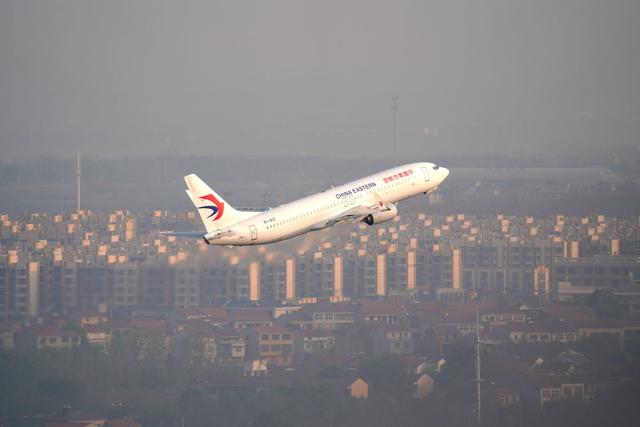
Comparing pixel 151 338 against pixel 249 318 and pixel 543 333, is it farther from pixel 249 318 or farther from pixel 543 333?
pixel 543 333

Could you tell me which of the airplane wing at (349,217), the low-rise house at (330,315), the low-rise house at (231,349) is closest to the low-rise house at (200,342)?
the low-rise house at (231,349)

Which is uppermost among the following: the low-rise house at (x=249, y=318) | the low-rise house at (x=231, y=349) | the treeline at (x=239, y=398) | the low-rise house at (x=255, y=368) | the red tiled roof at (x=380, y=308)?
the red tiled roof at (x=380, y=308)

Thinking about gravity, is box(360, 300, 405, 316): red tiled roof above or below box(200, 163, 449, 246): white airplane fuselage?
below

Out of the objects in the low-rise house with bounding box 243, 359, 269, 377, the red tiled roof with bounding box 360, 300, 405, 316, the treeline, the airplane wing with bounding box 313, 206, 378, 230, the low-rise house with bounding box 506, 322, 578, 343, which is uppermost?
the airplane wing with bounding box 313, 206, 378, 230

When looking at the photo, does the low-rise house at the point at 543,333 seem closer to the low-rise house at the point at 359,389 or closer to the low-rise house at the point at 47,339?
the low-rise house at the point at 359,389

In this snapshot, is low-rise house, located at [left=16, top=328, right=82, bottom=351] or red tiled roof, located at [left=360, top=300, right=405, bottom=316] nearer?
low-rise house, located at [left=16, top=328, right=82, bottom=351]

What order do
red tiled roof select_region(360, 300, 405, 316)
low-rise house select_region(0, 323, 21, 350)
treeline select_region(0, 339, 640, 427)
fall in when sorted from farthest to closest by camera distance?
red tiled roof select_region(360, 300, 405, 316) < low-rise house select_region(0, 323, 21, 350) < treeline select_region(0, 339, 640, 427)

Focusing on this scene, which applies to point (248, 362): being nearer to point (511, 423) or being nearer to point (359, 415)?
point (359, 415)

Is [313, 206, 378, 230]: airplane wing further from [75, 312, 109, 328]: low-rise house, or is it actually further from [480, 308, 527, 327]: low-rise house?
[480, 308, 527, 327]: low-rise house

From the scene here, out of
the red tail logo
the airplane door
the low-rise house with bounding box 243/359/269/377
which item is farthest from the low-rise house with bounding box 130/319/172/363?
the red tail logo
